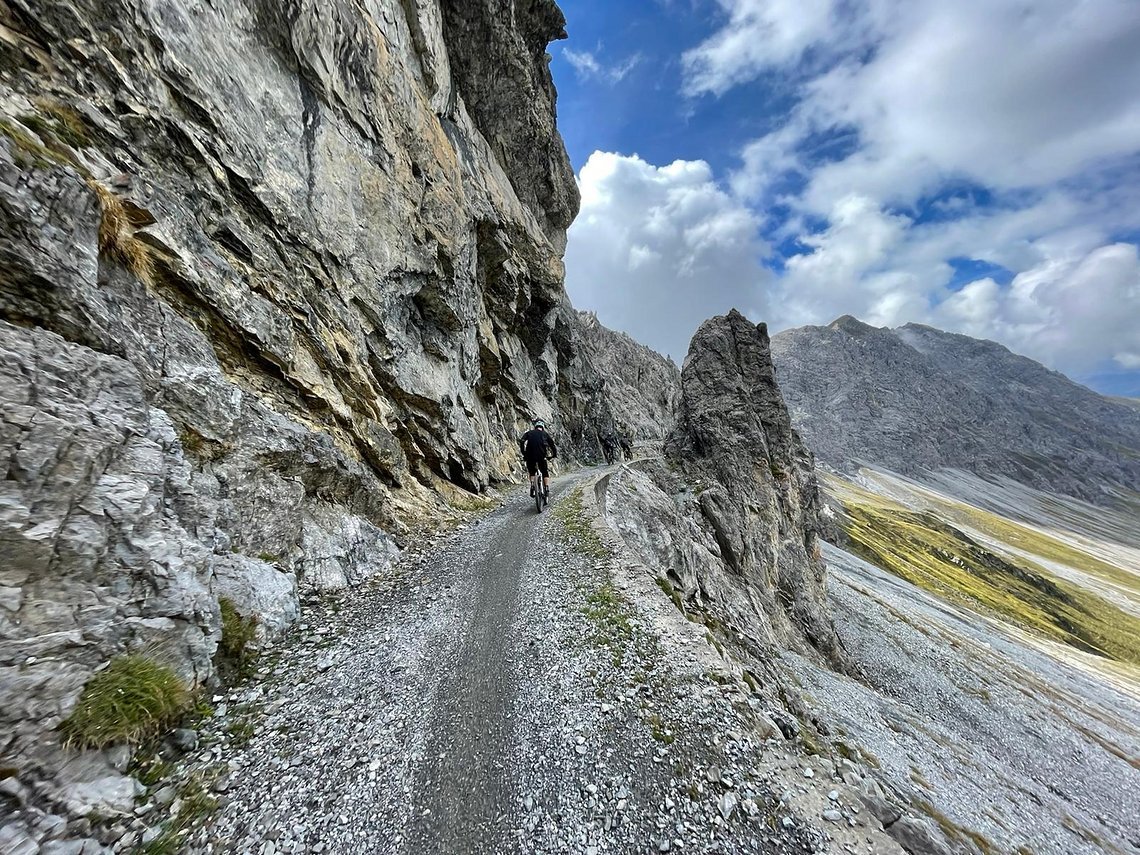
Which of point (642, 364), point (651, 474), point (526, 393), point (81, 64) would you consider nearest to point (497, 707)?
point (81, 64)

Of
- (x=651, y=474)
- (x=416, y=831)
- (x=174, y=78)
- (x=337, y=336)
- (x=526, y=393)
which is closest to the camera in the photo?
(x=416, y=831)

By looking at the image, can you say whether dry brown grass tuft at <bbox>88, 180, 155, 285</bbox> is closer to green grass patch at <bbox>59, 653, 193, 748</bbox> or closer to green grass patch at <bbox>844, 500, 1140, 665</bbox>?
green grass patch at <bbox>59, 653, 193, 748</bbox>

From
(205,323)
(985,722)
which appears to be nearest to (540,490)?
(205,323)

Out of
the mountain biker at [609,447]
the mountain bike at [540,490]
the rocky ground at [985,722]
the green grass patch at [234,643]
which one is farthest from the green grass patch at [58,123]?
the mountain biker at [609,447]

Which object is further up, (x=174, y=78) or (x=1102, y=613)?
(x=174, y=78)

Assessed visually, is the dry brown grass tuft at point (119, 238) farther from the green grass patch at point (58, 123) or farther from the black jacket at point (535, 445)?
the black jacket at point (535, 445)

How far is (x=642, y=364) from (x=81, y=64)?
141214 mm

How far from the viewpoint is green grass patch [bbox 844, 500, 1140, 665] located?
107 meters

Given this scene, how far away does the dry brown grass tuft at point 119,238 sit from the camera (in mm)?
8578

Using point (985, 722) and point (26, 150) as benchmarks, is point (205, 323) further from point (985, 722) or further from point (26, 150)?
point (985, 722)

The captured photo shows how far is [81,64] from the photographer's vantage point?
10672 millimetres

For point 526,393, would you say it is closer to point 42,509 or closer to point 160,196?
point 160,196

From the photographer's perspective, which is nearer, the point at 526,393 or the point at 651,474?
the point at 651,474

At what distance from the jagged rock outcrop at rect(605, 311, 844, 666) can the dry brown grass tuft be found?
60.6 feet
